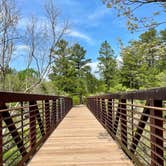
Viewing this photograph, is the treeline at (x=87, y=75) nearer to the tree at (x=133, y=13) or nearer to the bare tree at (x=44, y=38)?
the bare tree at (x=44, y=38)

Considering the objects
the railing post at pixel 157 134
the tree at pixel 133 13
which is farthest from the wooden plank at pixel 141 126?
the tree at pixel 133 13

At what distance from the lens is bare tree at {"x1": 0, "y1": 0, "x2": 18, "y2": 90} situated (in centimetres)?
1096

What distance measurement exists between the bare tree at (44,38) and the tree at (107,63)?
28330 millimetres

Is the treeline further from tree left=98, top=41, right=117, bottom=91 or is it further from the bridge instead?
the bridge

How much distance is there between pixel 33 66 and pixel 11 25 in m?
4.14

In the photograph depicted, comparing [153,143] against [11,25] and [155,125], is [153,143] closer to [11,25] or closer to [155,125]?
[155,125]

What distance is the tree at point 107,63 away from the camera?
148 feet

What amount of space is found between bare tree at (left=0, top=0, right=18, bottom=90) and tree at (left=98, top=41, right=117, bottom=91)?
109 ft

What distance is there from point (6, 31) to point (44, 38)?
4191 millimetres

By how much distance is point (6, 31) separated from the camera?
1105cm

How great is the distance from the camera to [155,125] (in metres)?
2.59

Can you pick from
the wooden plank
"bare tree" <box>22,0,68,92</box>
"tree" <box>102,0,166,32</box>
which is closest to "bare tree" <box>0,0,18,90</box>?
"bare tree" <box>22,0,68,92</box>

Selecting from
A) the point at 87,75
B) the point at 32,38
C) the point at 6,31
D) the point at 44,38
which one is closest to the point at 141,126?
the point at 6,31

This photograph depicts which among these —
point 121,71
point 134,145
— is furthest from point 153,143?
point 121,71
